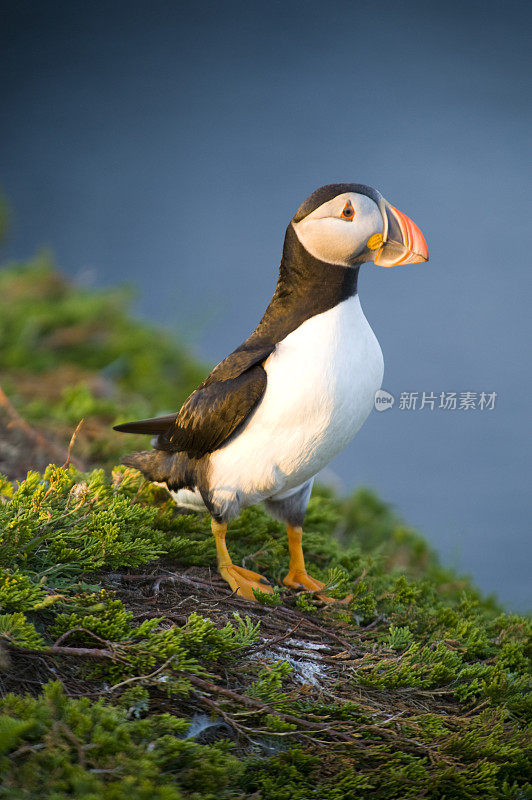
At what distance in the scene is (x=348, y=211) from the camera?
9.97 ft

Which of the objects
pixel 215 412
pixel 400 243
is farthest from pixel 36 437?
pixel 400 243

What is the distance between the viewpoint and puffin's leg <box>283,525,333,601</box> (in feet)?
11.3

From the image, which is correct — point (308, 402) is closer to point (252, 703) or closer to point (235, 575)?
point (235, 575)

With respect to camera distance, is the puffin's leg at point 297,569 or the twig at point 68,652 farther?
the puffin's leg at point 297,569

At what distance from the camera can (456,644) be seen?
3.26 m

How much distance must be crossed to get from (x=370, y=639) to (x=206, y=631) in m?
0.91

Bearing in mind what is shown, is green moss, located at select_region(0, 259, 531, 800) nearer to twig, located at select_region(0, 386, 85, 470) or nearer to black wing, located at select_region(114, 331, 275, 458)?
black wing, located at select_region(114, 331, 275, 458)

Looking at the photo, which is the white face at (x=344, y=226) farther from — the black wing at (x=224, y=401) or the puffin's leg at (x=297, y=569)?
the puffin's leg at (x=297, y=569)

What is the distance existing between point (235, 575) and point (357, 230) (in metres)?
1.57

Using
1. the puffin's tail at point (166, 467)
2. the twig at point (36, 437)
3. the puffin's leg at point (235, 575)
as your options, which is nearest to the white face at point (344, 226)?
the puffin's tail at point (166, 467)

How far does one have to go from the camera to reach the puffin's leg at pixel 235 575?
3.21 meters

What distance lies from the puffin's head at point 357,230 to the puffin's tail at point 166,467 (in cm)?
113

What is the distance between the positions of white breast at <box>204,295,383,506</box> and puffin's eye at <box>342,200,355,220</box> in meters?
0.34

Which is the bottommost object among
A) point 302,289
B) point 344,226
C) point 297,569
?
point 297,569
